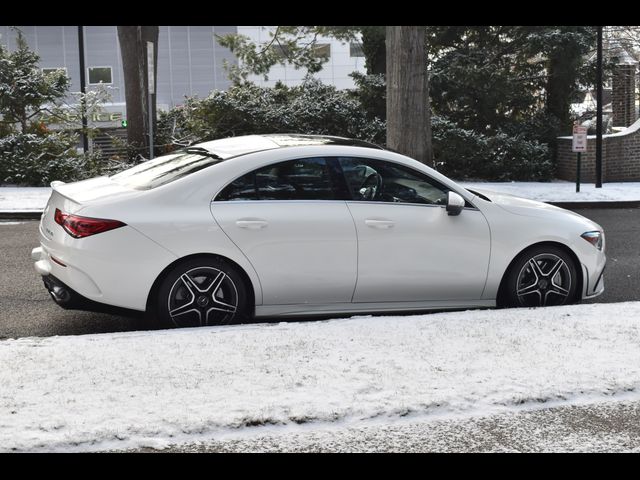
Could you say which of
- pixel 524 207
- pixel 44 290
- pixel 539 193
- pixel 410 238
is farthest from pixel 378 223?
pixel 539 193

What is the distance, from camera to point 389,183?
7.48 meters

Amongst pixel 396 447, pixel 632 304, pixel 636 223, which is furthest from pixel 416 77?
pixel 396 447

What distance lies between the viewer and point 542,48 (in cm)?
2111

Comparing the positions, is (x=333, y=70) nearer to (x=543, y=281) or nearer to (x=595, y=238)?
(x=595, y=238)

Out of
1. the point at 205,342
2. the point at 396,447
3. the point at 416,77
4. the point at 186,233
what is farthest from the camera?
the point at 416,77

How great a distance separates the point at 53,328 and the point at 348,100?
14.5 metres

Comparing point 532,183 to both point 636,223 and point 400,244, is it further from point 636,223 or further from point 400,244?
point 400,244

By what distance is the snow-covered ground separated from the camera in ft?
52.6

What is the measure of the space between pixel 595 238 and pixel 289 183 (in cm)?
264

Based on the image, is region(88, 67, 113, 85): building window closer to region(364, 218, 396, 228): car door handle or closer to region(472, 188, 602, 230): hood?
region(472, 188, 602, 230): hood

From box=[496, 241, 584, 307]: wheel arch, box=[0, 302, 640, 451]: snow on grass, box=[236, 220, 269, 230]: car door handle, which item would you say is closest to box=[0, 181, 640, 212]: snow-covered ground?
box=[496, 241, 584, 307]: wheel arch

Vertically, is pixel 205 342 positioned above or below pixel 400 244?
below

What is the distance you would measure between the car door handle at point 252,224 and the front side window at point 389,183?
31.3 inches

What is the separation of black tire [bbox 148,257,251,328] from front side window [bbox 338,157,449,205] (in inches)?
47.4
